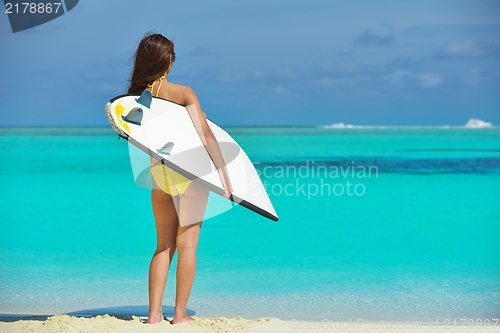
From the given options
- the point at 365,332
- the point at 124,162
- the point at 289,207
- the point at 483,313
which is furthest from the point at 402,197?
the point at 124,162

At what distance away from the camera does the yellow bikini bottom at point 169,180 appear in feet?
8.97

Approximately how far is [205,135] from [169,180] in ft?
0.82

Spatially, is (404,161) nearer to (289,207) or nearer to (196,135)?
(289,207)

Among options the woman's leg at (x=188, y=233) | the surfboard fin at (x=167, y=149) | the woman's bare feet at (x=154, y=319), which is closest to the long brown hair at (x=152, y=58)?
the surfboard fin at (x=167, y=149)

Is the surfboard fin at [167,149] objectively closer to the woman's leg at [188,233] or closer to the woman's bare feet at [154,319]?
the woman's leg at [188,233]

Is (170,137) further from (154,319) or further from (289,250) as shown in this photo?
(289,250)

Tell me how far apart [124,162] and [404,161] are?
7323 millimetres

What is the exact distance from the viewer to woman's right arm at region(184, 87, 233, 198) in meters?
2.74

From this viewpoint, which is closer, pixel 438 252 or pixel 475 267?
pixel 475 267

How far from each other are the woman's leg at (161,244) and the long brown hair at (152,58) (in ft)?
1.64

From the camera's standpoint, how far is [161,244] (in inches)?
113

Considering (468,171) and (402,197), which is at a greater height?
(468,171)

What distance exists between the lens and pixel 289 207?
9320mm

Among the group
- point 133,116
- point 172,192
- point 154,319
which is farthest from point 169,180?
point 154,319
